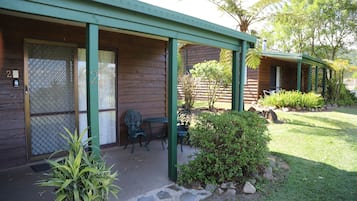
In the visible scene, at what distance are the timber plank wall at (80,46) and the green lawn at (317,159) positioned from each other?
2.99 metres

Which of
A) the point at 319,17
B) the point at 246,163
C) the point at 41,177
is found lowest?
the point at 41,177

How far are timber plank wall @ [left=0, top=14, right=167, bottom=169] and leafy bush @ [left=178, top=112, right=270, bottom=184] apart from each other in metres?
2.16

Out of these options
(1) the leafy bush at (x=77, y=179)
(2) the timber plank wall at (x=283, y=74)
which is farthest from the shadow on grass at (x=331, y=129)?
(1) the leafy bush at (x=77, y=179)

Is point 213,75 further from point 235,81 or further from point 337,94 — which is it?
point 337,94

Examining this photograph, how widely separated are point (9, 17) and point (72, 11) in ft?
6.28

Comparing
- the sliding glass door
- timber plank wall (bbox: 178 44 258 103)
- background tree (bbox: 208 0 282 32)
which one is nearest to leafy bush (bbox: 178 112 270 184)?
the sliding glass door

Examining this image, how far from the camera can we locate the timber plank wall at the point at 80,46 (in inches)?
140

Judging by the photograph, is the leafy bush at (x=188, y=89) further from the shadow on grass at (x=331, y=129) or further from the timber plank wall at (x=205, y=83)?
the shadow on grass at (x=331, y=129)

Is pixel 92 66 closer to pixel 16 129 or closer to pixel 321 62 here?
pixel 16 129

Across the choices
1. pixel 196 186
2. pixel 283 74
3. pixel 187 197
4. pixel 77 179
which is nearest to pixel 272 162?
pixel 196 186

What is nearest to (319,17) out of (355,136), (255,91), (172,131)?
(255,91)

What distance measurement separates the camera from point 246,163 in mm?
3289

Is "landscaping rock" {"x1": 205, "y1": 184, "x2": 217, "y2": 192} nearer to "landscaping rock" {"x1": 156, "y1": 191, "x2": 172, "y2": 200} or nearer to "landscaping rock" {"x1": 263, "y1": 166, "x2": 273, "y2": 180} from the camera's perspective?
"landscaping rock" {"x1": 156, "y1": 191, "x2": 172, "y2": 200}

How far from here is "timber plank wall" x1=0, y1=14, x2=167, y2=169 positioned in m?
3.54
